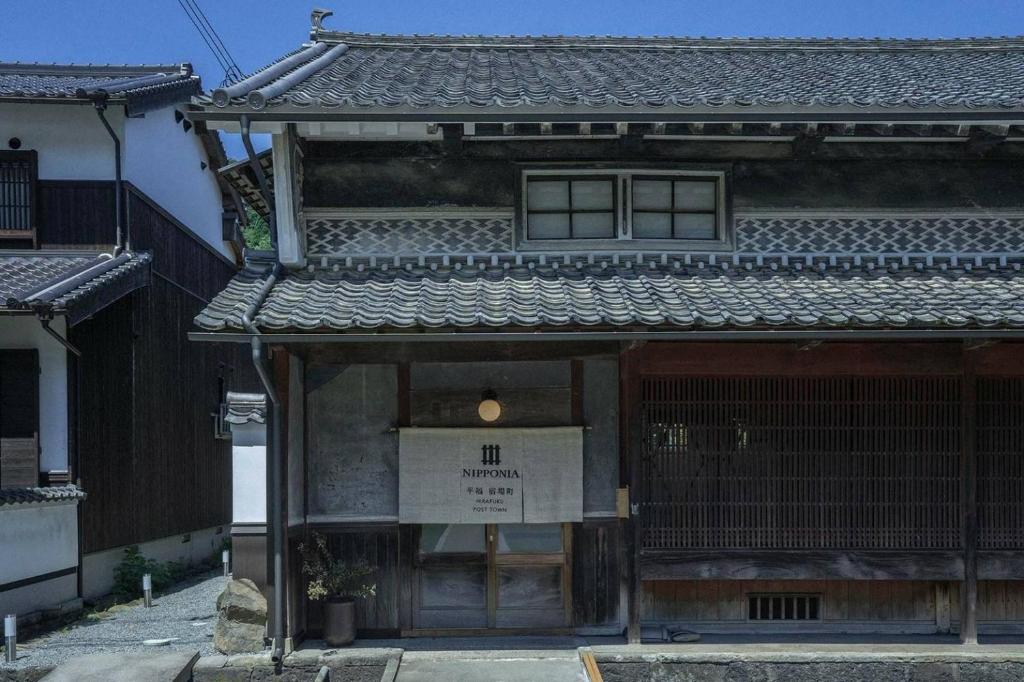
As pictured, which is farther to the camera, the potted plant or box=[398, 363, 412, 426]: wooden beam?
box=[398, 363, 412, 426]: wooden beam

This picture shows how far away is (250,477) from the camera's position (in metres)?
→ 9.12

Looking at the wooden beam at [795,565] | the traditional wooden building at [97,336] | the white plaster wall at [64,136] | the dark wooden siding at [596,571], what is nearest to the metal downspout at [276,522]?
the dark wooden siding at [596,571]

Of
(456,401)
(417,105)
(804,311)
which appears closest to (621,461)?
(456,401)

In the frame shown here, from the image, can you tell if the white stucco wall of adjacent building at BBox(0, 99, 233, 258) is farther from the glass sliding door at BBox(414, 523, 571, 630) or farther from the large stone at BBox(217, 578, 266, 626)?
the glass sliding door at BBox(414, 523, 571, 630)

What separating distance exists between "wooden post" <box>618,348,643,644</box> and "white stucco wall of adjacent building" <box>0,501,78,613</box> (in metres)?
7.38

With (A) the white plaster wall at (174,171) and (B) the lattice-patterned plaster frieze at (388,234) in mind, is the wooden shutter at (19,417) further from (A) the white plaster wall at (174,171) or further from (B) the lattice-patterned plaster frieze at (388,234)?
(B) the lattice-patterned plaster frieze at (388,234)

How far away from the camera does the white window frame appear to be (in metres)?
9.60

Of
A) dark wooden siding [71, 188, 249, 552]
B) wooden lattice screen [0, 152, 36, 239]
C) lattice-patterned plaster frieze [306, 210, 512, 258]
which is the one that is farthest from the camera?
wooden lattice screen [0, 152, 36, 239]

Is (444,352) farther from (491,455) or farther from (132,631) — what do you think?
(132,631)

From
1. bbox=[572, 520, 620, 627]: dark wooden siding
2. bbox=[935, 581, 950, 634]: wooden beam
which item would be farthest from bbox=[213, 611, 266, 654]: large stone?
bbox=[935, 581, 950, 634]: wooden beam

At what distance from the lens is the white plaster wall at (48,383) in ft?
38.0

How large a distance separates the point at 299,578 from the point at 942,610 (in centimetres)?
711

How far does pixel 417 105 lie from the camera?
8727 mm

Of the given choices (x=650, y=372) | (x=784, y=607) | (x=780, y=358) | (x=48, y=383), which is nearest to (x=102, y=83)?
(x=48, y=383)
